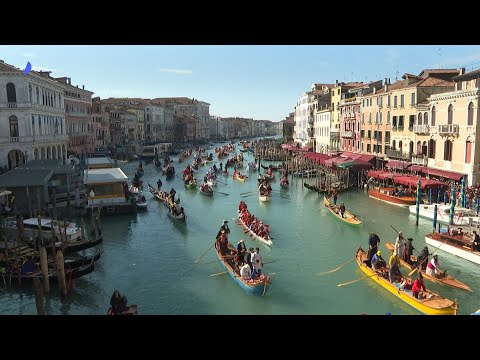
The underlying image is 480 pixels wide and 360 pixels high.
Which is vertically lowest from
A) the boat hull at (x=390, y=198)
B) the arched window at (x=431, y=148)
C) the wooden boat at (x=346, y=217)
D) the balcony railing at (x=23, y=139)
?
the wooden boat at (x=346, y=217)

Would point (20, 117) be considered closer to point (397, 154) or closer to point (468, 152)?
point (397, 154)

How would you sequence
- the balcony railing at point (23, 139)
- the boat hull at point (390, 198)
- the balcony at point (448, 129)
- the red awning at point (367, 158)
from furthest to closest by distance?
1. the red awning at point (367, 158)
2. the balcony railing at point (23, 139)
3. the boat hull at point (390, 198)
4. the balcony at point (448, 129)

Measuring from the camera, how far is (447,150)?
2466cm

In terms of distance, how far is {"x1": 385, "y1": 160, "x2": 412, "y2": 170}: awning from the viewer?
28100 millimetres

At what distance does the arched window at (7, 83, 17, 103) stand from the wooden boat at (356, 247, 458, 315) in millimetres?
27092

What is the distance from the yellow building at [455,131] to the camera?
22375 millimetres

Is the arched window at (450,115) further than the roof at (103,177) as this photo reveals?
Yes

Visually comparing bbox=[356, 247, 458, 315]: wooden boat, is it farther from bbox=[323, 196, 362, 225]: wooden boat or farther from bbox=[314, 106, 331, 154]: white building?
bbox=[314, 106, 331, 154]: white building

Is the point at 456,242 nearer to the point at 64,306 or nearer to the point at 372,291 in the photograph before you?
the point at 372,291

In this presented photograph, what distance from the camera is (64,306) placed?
11.5m

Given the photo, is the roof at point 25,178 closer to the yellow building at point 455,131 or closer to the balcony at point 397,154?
the yellow building at point 455,131

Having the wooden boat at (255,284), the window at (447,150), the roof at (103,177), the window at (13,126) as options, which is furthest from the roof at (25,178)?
the window at (447,150)
